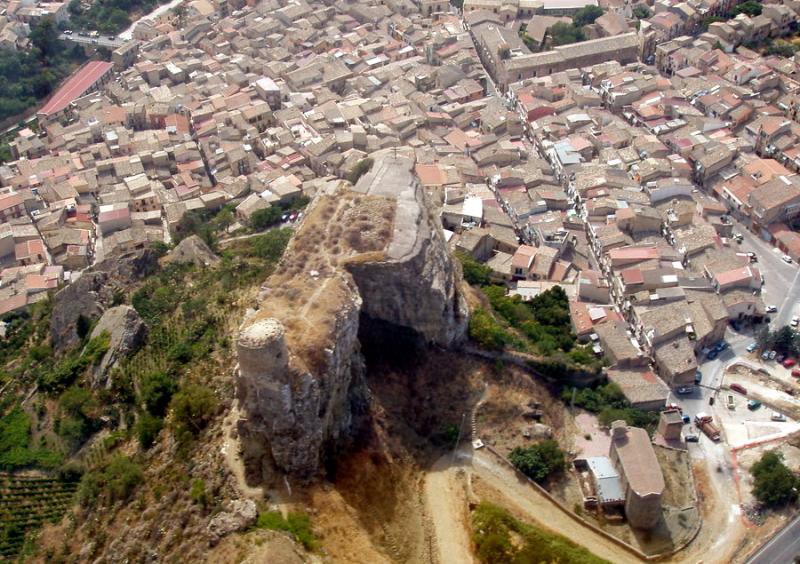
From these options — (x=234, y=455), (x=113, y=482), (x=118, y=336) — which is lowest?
(x=118, y=336)

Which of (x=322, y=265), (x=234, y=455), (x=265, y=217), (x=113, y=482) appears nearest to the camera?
(x=234, y=455)

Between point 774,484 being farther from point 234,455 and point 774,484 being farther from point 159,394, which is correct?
point 159,394

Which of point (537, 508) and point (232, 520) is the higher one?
point (232, 520)

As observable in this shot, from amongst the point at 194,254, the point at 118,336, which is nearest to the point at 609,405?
the point at 118,336

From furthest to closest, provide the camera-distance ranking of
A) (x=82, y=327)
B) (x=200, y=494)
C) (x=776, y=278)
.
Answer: (x=776, y=278) < (x=82, y=327) < (x=200, y=494)

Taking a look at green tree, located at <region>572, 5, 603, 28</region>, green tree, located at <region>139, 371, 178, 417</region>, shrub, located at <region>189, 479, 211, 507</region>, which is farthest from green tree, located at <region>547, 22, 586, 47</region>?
shrub, located at <region>189, 479, 211, 507</region>

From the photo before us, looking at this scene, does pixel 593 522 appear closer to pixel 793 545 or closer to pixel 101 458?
pixel 793 545

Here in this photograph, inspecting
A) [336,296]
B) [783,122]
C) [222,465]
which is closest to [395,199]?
[336,296]

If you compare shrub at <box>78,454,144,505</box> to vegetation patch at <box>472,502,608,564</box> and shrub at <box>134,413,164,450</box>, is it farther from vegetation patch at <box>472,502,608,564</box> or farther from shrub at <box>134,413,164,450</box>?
vegetation patch at <box>472,502,608,564</box>
